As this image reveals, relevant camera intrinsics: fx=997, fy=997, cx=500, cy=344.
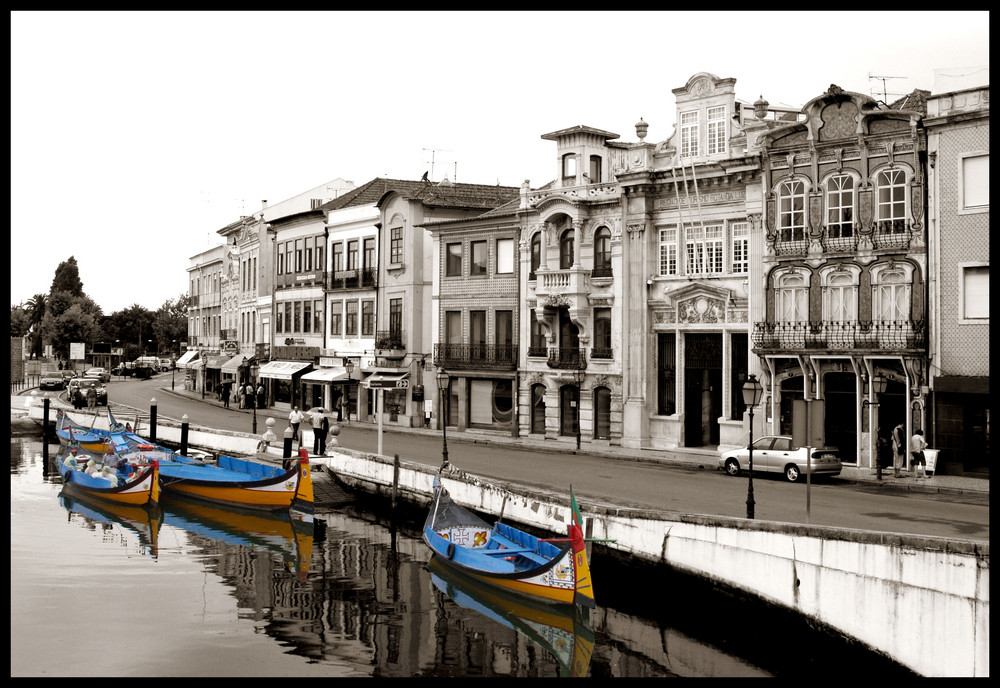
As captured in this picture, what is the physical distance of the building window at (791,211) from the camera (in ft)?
119

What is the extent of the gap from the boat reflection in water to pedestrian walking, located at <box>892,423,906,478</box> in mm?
14972

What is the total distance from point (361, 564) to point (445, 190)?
33.2 metres

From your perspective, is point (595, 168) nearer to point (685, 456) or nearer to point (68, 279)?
point (685, 456)

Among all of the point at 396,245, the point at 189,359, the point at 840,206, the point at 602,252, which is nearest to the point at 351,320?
the point at 396,245

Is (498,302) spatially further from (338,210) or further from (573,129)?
(338,210)

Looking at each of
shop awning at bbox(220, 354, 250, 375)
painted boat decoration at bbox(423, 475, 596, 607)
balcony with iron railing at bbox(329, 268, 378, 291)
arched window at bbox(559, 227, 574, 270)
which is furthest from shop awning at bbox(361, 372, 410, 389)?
painted boat decoration at bbox(423, 475, 596, 607)

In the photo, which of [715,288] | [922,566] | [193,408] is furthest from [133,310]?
[922,566]

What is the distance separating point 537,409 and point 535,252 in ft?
24.0

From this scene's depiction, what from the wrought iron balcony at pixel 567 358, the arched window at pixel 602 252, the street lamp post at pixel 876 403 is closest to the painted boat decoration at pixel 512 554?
the street lamp post at pixel 876 403

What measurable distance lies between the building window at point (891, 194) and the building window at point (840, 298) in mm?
2399

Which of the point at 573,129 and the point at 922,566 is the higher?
the point at 573,129

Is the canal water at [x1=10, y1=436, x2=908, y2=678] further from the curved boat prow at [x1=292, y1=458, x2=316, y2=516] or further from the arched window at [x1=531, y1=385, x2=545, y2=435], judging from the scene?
the arched window at [x1=531, y1=385, x2=545, y2=435]

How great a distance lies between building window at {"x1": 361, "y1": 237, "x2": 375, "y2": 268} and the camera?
57094mm

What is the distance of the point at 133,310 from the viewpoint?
426 feet
